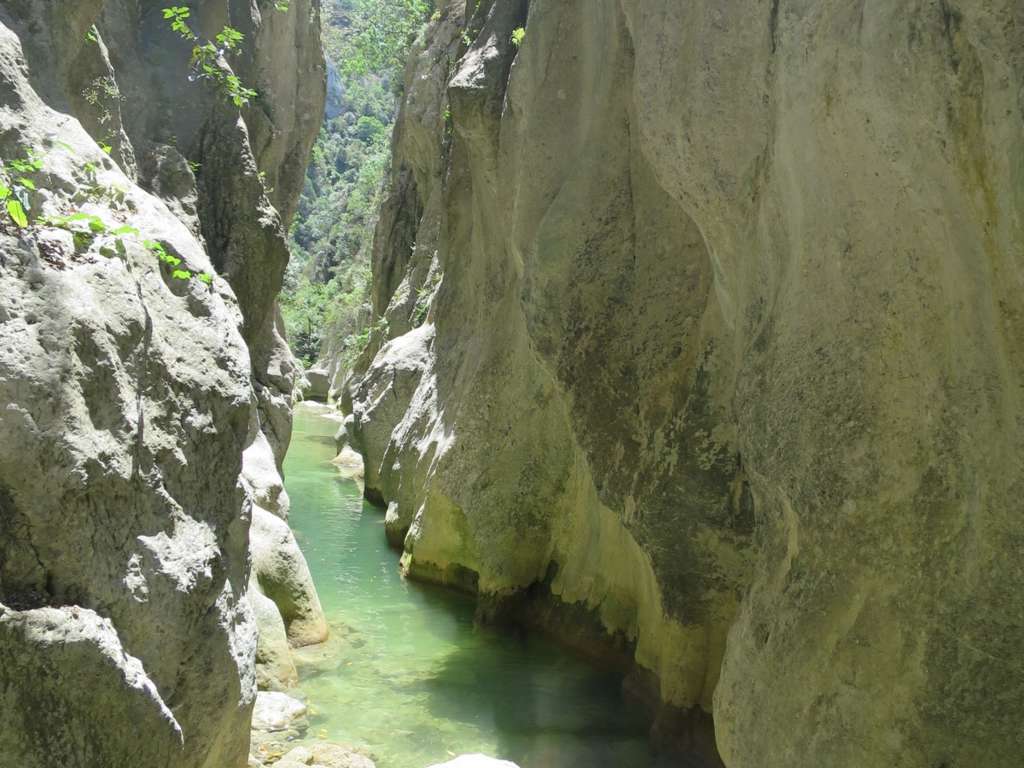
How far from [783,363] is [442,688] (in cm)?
498

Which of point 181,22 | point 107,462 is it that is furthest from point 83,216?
point 181,22

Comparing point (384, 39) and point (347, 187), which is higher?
point (347, 187)

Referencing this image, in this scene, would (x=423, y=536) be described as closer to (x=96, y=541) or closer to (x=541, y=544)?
(x=541, y=544)

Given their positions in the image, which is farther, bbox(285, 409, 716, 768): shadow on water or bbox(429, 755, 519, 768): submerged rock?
bbox(285, 409, 716, 768): shadow on water

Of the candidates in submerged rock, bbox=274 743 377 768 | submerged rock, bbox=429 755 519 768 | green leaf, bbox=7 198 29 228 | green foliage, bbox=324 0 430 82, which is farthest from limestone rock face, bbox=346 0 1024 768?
green foliage, bbox=324 0 430 82

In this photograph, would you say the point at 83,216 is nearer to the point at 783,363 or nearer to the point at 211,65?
the point at 783,363

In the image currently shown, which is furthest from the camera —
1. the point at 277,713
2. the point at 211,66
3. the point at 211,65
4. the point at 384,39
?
the point at 384,39

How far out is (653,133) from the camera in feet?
21.8

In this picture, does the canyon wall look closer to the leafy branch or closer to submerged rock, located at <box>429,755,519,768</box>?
submerged rock, located at <box>429,755,519,768</box>

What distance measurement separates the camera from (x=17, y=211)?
165 inches

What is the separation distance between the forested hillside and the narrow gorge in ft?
46.2

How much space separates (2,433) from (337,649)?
6021 mm

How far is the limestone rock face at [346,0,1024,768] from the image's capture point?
4098mm

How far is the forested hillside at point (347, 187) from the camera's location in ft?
85.4
